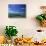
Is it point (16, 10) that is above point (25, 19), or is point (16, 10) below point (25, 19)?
above

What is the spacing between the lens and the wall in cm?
345

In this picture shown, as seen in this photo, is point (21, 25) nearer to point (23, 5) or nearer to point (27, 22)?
point (27, 22)

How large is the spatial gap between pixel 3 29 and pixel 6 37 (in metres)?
0.16

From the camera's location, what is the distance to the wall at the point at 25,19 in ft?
11.3

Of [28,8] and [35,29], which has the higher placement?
[28,8]

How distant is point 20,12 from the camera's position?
11.4 ft

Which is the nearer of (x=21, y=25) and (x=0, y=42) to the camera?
(x=0, y=42)

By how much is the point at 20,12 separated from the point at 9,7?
23 centimetres

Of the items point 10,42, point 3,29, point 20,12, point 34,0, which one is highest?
point 34,0

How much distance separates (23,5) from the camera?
346 cm

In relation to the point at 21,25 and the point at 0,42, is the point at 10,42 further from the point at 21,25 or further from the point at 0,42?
the point at 21,25

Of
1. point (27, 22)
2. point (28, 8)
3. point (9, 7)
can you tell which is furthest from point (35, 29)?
point (9, 7)

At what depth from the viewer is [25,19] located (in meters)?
3.49

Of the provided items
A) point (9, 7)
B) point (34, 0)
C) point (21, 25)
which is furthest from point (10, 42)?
point (34, 0)
